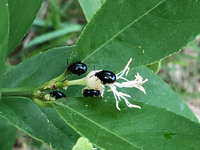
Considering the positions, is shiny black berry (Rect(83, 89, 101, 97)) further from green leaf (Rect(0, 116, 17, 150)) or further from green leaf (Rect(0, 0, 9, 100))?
green leaf (Rect(0, 116, 17, 150))

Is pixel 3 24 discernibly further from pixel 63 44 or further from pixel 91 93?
pixel 63 44

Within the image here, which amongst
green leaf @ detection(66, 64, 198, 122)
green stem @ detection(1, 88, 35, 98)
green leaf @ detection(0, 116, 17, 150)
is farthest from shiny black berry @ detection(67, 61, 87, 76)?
green leaf @ detection(0, 116, 17, 150)

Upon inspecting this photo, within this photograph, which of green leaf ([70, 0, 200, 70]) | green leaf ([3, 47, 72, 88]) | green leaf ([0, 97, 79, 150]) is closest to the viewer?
green leaf ([70, 0, 200, 70])

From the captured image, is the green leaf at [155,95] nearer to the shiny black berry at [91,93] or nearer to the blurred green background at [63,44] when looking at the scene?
the shiny black berry at [91,93]

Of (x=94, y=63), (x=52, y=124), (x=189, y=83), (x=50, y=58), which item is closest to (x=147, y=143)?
(x=94, y=63)

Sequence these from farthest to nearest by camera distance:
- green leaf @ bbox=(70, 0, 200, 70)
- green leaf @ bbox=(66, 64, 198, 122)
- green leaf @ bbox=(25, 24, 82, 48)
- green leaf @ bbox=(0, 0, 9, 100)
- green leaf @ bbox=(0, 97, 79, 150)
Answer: green leaf @ bbox=(25, 24, 82, 48) < green leaf @ bbox=(66, 64, 198, 122) < green leaf @ bbox=(0, 97, 79, 150) < green leaf @ bbox=(70, 0, 200, 70) < green leaf @ bbox=(0, 0, 9, 100)

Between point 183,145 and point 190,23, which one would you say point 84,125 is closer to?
point 183,145

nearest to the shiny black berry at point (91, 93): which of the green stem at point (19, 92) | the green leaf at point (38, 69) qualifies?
the green stem at point (19, 92)

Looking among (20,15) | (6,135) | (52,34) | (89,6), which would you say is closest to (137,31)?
(20,15)
